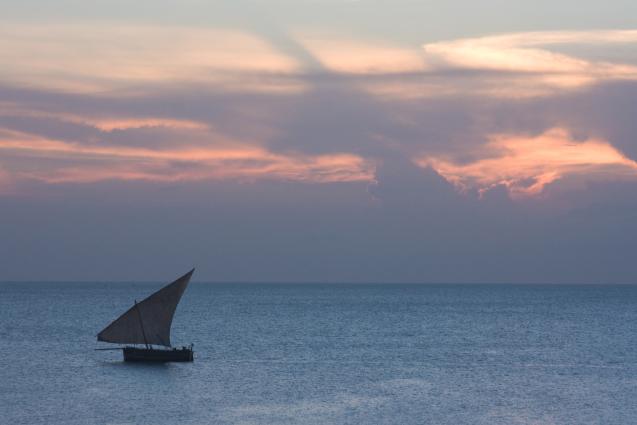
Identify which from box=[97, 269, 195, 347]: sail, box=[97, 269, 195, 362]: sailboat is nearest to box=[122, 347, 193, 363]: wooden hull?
box=[97, 269, 195, 362]: sailboat

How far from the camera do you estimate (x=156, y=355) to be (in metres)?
84.9

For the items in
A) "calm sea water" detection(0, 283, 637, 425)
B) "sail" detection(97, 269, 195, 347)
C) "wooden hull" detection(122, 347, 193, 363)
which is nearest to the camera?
"calm sea water" detection(0, 283, 637, 425)

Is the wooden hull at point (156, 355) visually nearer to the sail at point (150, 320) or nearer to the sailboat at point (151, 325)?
the sailboat at point (151, 325)

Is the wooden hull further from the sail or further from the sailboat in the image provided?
the sail

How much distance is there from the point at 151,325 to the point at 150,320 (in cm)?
53

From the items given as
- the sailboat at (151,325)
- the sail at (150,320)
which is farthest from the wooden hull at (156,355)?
the sail at (150,320)

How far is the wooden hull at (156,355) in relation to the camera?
278ft

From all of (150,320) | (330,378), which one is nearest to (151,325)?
(150,320)

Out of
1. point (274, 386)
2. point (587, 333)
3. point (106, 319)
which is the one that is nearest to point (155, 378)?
point (274, 386)

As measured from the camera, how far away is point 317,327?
146m

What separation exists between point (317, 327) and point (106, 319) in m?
43.1

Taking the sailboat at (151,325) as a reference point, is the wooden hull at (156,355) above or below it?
below

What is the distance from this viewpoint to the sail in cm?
8431

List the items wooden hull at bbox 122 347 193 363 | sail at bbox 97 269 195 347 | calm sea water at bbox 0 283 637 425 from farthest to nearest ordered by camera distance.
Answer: wooden hull at bbox 122 347 193 363, sail at bbox 97 269 195 347, calm sea water at bbox 0 283 637 425
